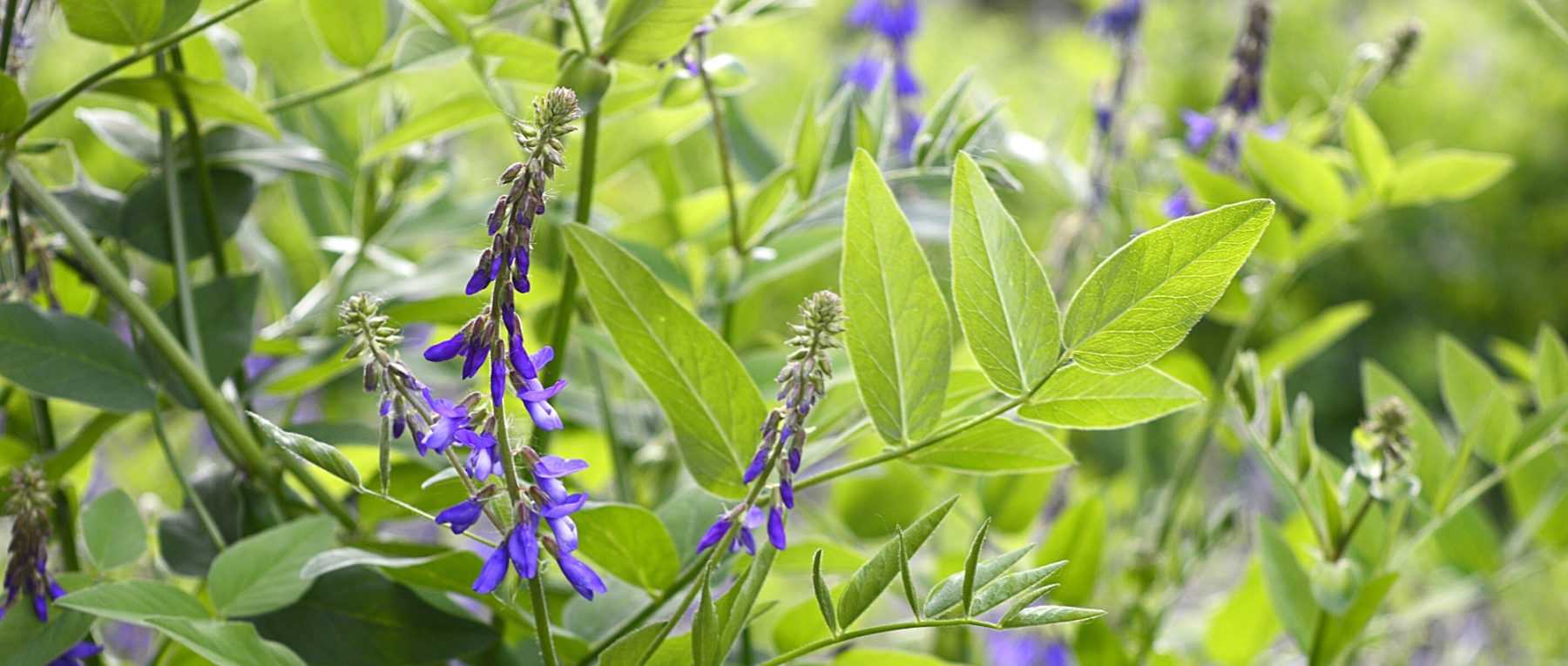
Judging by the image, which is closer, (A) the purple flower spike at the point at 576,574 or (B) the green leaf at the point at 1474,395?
(A) the purple flower spike at the point at 576,574

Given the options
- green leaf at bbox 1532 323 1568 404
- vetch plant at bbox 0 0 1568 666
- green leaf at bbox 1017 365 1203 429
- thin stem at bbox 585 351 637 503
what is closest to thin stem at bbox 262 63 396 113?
vetch plant at bbox 0 0 1568 666

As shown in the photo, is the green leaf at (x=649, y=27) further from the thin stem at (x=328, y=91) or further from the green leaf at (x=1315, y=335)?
the green leaf at (x=1315, y=335)

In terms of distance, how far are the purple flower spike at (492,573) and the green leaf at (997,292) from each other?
0.11 m

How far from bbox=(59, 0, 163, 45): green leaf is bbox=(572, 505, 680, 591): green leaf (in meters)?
→ 0.19

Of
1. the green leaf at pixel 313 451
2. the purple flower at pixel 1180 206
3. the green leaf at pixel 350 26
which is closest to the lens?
the green leaf at pixel 313 451

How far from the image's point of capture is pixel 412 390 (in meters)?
0.27

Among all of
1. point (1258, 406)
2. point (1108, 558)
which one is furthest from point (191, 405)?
point (1108, 558)

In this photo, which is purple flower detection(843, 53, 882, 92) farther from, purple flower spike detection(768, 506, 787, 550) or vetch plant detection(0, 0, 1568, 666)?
purple flower spike detection(768, 506, 787, 550)

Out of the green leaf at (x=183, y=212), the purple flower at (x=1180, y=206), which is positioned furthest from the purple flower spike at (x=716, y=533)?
the purple flower at (x=1180, y=206)

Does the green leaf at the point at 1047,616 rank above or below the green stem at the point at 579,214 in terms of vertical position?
below

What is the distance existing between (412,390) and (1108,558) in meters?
0.54

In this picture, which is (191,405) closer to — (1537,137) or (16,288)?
(16,288)

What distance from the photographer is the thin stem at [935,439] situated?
32cm

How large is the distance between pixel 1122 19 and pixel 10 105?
2.02 feet
